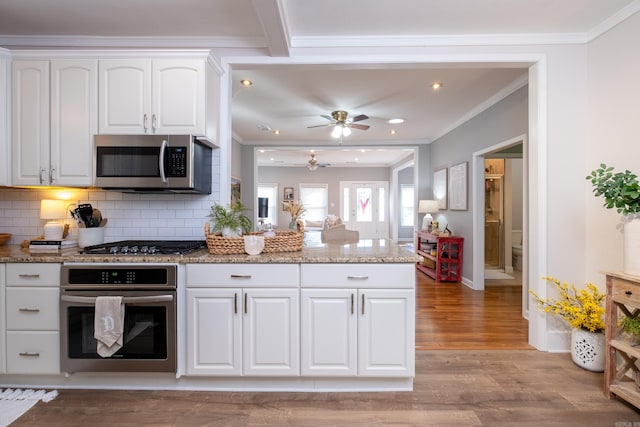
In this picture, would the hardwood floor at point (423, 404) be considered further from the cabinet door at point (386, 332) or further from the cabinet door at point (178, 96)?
the cabinet door at point (178, 96)

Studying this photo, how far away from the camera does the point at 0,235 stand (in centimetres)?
251

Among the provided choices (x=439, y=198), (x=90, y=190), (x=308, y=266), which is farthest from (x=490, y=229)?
(x=90, y=190)

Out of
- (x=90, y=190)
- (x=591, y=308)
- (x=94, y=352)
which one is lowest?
(x=94, y=352)

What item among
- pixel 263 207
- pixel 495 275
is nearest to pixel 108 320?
pixel 495 275

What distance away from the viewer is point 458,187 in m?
4.88

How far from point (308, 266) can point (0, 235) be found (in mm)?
2531

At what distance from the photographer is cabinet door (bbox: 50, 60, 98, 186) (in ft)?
7.36

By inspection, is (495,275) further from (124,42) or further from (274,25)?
(124,42)

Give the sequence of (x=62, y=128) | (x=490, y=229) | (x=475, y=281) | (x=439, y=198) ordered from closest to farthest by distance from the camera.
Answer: (x=62, y=128) → (x=475, y=281) → (x=439, y=198) → (x=490, y=229)

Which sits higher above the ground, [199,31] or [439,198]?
[199,31]

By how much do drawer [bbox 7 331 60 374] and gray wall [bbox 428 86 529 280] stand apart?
4.39 metres

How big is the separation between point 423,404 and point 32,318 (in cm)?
251

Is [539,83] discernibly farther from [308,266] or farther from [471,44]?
[308,266]

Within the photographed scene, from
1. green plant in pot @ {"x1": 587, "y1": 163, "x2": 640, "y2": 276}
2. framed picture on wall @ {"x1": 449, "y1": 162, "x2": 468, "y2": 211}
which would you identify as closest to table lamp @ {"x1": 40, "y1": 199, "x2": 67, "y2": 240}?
green plant in pot @ {"x1": 587, "y1": 163, "x2": 640, "y2": 276}
